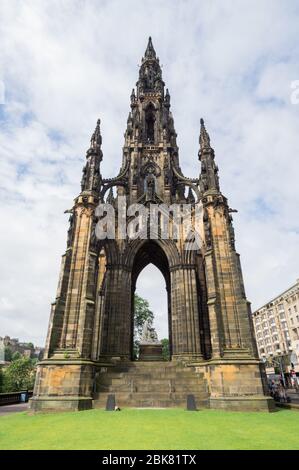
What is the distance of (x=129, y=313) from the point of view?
18.6 meters

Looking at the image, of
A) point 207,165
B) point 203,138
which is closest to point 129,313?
point 207,165

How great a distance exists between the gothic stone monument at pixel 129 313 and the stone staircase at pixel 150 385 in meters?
0.05

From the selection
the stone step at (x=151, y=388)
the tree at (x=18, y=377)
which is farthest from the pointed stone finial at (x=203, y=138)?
the tree at (x=18, y=377)

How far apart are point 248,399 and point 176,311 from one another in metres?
7.60

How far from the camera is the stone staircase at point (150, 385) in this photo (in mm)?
12297

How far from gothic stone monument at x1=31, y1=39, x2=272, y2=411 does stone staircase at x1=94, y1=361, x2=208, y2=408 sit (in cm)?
5

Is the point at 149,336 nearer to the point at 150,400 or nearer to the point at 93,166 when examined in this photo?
the point at 150,400

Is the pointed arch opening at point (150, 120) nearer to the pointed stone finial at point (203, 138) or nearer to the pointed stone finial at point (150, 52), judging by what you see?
the pointed stone finial at point (203, 138)

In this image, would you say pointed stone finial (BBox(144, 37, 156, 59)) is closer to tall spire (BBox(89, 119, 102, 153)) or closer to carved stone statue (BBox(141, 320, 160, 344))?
tall spire (BBox(89, 119, 102, 153))

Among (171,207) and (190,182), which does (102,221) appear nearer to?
(171,207)

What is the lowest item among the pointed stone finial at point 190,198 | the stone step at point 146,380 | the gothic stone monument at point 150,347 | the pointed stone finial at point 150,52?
the stone step at point 146,380

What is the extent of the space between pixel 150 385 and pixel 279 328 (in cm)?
5133

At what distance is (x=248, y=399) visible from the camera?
38.0ft
